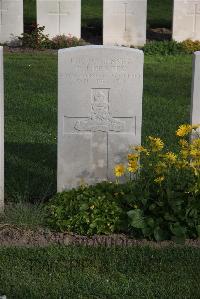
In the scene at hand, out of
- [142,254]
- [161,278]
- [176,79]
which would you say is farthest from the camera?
[176,79]

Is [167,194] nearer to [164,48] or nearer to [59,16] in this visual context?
[164,48]

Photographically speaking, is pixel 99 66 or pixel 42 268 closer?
Answer: pixel 42 268

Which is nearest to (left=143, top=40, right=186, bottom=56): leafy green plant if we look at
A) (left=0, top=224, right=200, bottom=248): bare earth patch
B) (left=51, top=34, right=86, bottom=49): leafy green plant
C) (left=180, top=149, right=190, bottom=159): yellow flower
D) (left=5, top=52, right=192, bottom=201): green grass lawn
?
(left=5, top=52, right=192, bottom=201): green grass lawn

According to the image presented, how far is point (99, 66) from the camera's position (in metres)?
6.86

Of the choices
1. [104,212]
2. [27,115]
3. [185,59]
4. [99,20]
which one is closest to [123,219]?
[104,212]

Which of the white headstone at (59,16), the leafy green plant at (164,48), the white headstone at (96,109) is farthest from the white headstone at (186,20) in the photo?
the white headstone at (96,109)

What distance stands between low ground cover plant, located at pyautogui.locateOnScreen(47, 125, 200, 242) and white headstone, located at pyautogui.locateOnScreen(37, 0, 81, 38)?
38.1 ft

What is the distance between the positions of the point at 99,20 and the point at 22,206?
53.5 feet

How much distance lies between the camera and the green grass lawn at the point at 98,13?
22.2 meters

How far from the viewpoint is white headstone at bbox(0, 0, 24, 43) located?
17.7 m

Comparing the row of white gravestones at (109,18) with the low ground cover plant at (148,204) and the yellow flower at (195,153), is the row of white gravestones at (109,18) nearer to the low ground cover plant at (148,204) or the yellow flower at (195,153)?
the low ground cover plant at (148,204)

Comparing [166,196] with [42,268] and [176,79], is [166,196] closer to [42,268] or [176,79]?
[42,268]

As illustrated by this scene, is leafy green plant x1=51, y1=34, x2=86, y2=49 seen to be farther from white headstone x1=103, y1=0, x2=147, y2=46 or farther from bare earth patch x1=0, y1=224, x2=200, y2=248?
bare earth patch x1=0, y1=224, x2=200, y2=248

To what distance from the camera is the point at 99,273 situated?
5.85 meters
